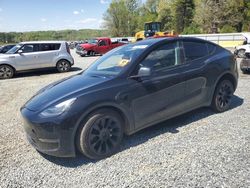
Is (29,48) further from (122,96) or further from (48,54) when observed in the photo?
(122,96)

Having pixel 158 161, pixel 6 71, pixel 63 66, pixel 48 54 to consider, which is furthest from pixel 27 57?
pixel 158 161

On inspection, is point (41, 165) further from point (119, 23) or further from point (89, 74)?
point (119, 23)

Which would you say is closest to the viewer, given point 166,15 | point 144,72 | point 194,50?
point 144,72

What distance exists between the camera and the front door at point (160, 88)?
13.1ft

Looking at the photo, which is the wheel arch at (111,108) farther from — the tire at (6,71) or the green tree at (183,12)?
the green tree at (183,12)

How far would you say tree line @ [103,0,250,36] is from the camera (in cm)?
4444

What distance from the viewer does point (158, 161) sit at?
3.56 meters

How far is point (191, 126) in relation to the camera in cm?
468

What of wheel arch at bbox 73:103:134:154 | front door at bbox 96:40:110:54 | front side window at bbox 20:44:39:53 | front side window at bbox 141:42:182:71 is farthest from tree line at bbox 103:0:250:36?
wheel arch at bbox 73:103:134:154

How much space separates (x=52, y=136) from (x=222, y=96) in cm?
345

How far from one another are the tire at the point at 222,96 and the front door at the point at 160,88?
3.30ft

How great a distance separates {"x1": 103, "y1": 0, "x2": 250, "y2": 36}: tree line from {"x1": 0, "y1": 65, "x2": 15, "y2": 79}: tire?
37.6 metres

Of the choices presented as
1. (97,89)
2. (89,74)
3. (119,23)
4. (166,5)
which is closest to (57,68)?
(89,74)

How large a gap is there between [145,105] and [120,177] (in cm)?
121
